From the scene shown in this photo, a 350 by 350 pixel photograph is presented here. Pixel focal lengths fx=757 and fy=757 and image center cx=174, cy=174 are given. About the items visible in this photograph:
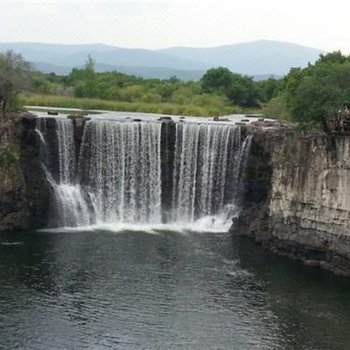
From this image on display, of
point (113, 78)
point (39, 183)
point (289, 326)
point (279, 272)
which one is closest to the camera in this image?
point (289, 326)

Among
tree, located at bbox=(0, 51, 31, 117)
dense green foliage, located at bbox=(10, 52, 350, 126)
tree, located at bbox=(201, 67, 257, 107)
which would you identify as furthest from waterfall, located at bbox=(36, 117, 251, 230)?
tree, located at bbox=(201, 67, 257, 107)

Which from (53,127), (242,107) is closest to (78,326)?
(53,127)

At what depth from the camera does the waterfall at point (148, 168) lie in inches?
1994

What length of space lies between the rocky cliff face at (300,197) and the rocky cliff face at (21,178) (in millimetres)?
13055

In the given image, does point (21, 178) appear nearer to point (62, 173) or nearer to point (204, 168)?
point (62, 173)

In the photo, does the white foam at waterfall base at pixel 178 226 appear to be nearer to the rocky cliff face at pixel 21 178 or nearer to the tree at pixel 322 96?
the rocky cliff face at pixel 21 178

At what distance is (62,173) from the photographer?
A: 51031 millimetres

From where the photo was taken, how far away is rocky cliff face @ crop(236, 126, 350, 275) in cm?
4197

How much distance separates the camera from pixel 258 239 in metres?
46.5

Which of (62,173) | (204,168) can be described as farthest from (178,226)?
(62,173)

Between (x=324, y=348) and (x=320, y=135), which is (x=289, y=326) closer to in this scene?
(x=324, y=348)

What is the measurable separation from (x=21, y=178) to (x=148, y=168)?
8680 millimetres

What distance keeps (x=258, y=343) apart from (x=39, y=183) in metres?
23.3

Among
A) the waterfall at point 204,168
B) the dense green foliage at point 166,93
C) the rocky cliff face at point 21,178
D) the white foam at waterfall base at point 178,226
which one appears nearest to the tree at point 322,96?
the waterfall at point 204,168
